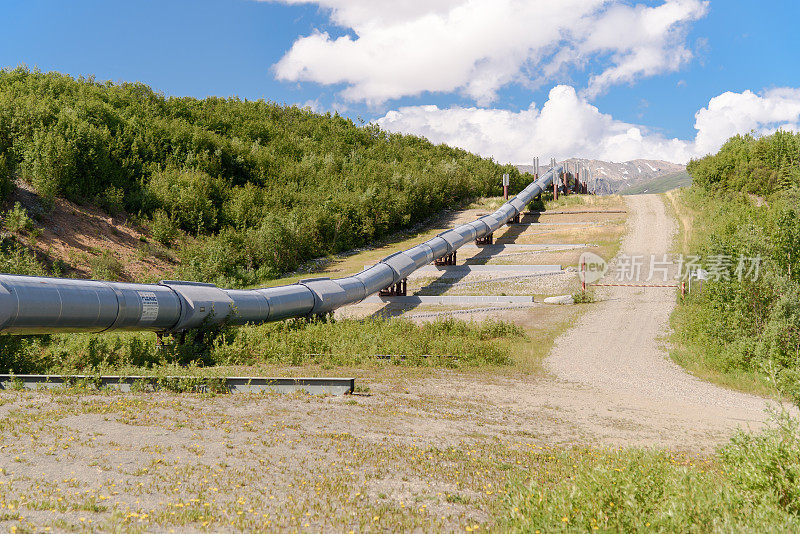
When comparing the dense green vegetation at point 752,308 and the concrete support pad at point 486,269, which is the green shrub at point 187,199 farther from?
the dense green vegetation at point 752,308

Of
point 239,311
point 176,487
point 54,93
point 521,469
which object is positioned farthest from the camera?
point 54,93

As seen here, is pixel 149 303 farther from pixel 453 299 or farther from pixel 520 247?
pixel 520 247

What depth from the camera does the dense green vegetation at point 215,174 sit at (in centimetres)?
3469

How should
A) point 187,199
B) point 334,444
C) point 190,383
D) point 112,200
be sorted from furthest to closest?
point 187,199 < point 112,200 < point 190,383 < point 334,444

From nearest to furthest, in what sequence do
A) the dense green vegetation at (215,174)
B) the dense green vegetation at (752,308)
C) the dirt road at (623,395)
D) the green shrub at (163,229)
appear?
the dirt road at (623,395)
the dense green vegetation at (752,308)
the dense green vegetation at (215,174)
the green shrub at (163,229)

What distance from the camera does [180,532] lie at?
5.33 metres

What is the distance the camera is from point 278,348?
55.2 ft

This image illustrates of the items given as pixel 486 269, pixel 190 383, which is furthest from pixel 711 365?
pixel 486 269

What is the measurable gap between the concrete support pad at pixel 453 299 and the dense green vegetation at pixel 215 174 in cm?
841

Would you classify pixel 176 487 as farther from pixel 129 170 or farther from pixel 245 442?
pixel 129 170

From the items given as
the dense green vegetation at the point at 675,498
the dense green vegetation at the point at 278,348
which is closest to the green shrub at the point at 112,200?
the dense green vegetation at the point at 278,348

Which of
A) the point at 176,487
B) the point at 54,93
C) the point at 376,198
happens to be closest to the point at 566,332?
the point at 176,487

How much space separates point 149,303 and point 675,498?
12829 millimetres

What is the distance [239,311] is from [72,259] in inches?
629
